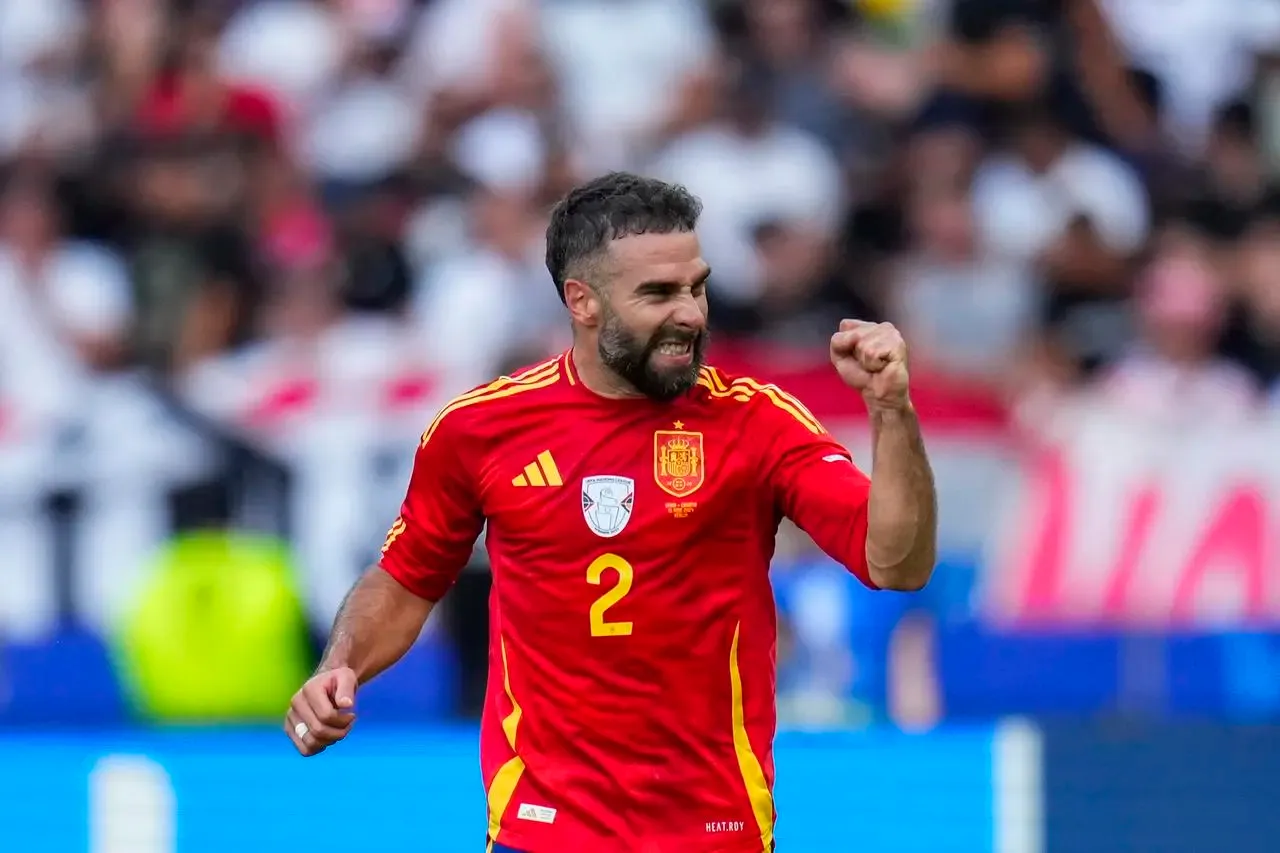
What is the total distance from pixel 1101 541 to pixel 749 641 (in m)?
4.99

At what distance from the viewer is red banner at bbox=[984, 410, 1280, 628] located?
9242 mm

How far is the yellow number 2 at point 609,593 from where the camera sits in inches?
183

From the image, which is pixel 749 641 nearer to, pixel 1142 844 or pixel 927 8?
pixel 1142 844

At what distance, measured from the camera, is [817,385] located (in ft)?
32.0

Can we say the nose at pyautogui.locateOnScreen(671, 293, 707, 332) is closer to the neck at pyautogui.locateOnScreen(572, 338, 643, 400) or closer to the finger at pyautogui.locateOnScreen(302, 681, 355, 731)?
the neck at pyautogui.locateOnScreen(572, 338, 643, 400)

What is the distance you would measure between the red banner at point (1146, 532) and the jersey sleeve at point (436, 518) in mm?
4657

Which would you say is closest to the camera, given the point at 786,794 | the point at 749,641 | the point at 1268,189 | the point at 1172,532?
the point at 749,641

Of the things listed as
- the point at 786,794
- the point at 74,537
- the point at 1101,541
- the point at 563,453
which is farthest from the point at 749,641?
the point at 74,537

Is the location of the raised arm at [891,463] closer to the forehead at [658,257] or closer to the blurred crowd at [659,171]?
the forehead at [658,257]

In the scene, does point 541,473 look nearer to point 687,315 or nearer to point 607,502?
point 607,502

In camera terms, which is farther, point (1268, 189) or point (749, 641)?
point (1268, 189)

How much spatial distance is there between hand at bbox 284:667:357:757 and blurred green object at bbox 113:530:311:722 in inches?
168

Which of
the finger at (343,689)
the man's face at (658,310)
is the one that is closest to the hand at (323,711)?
the finger at (343,689)

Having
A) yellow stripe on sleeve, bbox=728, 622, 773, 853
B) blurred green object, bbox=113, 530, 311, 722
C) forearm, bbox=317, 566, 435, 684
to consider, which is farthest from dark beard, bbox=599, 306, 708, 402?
blurred green object, bbox=113, 530, 311, 722
